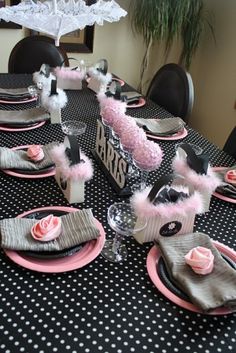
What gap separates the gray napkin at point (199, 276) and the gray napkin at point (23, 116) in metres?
0.89

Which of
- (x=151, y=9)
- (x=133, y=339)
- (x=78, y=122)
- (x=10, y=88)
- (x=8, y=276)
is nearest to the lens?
(x=133, y=339)

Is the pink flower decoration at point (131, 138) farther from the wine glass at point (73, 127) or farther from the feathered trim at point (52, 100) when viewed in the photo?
the feathered trim at point (52, 100)

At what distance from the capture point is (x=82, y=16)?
69.4 inches

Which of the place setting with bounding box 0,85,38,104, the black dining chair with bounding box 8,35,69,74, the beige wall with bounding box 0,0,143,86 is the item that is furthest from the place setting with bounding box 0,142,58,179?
the beige wall with bounding box 0,0,143,86

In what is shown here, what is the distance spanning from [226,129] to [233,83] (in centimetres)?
36

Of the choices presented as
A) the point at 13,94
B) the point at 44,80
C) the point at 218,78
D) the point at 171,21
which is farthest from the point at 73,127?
the point at 218,78

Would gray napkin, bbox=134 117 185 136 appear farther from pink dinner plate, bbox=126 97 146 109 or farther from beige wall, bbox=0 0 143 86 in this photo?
beige wall, bbox=0 0 143 86

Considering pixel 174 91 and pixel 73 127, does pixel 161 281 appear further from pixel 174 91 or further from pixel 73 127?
pixel 174 91

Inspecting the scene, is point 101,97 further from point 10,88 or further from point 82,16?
point 10,88

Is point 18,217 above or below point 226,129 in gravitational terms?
above

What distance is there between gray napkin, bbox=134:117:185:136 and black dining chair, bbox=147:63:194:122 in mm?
340

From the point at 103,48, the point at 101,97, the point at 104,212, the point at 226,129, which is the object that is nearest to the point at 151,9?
the point at 103,48

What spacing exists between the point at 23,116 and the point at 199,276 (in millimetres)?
1088

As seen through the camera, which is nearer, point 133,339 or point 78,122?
point 133,339
